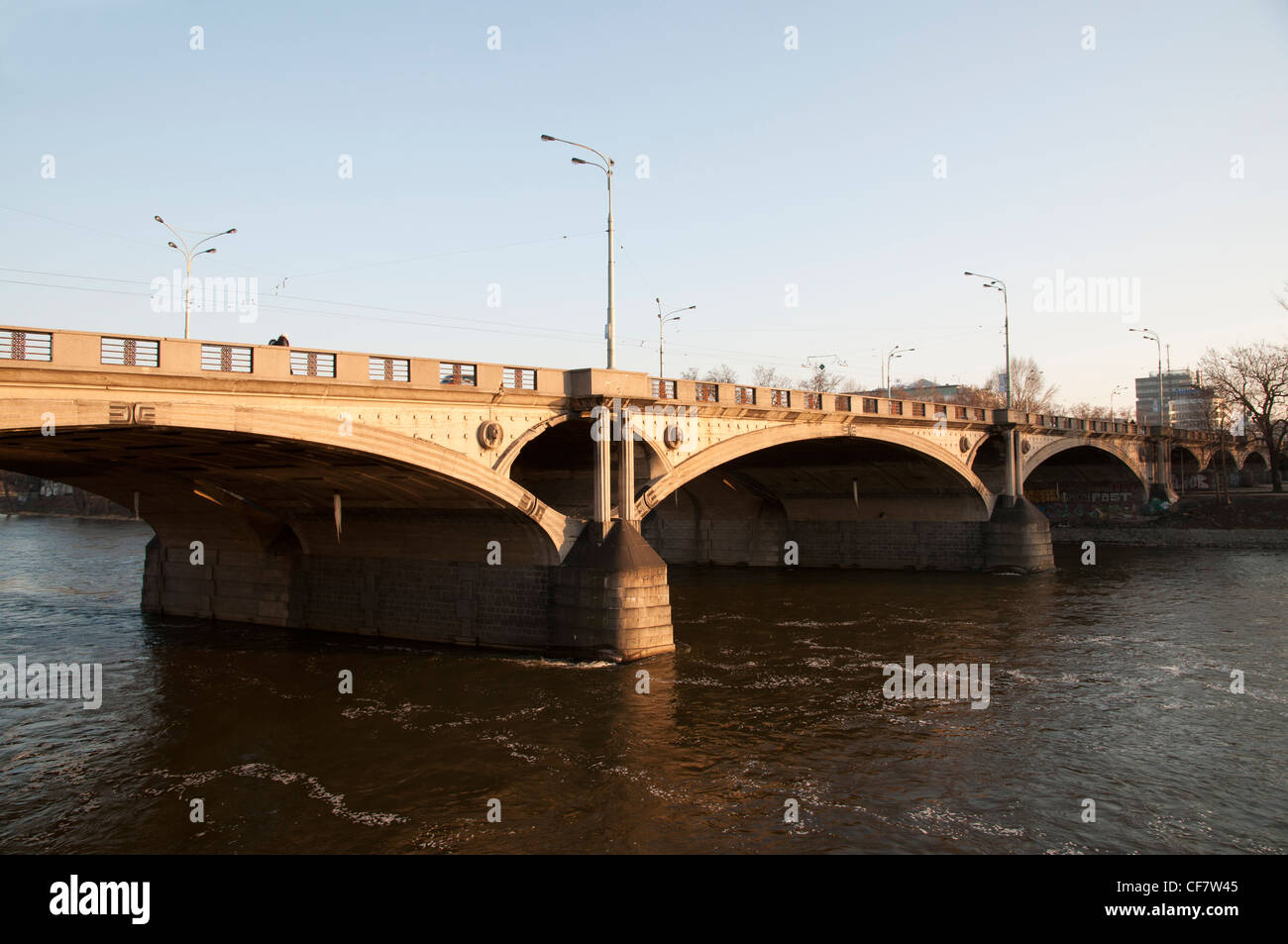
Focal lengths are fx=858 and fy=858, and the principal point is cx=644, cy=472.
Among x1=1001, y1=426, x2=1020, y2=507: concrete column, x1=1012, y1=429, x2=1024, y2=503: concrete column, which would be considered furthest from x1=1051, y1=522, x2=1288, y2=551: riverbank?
x1=1001, y1=426, x2=1020, y2=507: concrete column

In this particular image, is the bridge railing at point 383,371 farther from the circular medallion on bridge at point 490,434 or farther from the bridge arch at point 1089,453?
the bridge arch at point 1089,453

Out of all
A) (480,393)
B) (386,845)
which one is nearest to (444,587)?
(480,393)

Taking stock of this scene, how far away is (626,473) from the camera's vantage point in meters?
24.0

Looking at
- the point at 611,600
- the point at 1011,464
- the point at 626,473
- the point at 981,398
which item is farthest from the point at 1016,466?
the point at 981,398

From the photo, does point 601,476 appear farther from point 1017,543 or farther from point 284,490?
point 1017,543

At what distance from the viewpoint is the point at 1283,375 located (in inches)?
2415

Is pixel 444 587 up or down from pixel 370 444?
down

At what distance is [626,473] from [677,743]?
942cm

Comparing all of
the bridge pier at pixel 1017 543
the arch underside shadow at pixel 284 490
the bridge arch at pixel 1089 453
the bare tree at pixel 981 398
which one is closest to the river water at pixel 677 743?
the arch underside shadow at pixel 284 490

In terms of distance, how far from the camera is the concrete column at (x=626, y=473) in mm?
23953

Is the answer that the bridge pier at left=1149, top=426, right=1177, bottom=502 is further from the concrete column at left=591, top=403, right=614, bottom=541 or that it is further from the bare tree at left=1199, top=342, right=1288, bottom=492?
the concrete column at left=591, top=403, right=614, bottom=541

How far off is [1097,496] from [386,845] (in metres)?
69.5
